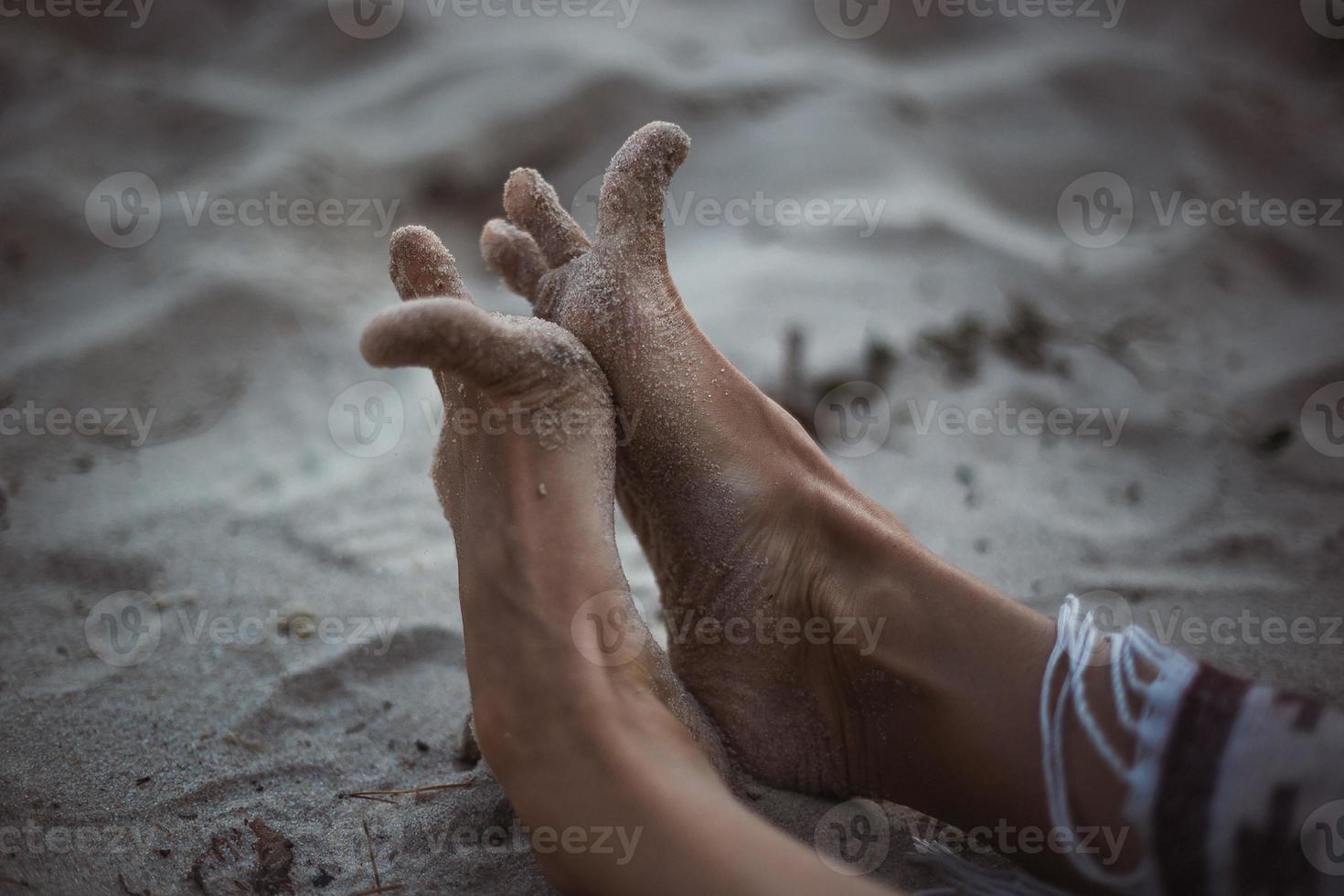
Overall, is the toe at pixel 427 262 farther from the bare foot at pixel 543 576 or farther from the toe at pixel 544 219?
the toe at pixel 544 219

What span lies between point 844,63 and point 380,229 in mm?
1636

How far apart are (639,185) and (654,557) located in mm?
505

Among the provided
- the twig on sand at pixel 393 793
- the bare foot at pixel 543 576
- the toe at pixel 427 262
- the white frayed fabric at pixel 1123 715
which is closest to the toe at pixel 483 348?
the bare foot at pixel 543 576

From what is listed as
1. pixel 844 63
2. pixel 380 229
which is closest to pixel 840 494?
pixel 380 229

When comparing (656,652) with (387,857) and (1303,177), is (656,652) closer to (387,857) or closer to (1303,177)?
(387,857)

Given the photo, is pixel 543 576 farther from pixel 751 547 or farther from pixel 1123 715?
pixel 1123 715

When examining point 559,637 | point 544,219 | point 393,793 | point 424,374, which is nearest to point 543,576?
point 559,637

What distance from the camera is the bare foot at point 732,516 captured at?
118cm

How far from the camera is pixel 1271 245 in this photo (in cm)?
268

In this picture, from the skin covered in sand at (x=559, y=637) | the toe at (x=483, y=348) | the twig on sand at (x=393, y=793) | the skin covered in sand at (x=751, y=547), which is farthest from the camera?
the twig on sand at (x=393, y=793)

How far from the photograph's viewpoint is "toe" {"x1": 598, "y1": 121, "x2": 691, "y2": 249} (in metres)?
1.23

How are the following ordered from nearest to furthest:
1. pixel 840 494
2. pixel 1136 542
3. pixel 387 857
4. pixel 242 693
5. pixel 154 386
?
1. pixel 387 857
2. pixel 840 494
3. pixel 242 693
4. pixel 1136 542
5. pixel 154 386

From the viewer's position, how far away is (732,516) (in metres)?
1.21

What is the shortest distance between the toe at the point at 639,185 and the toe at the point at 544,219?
0.23 feet
